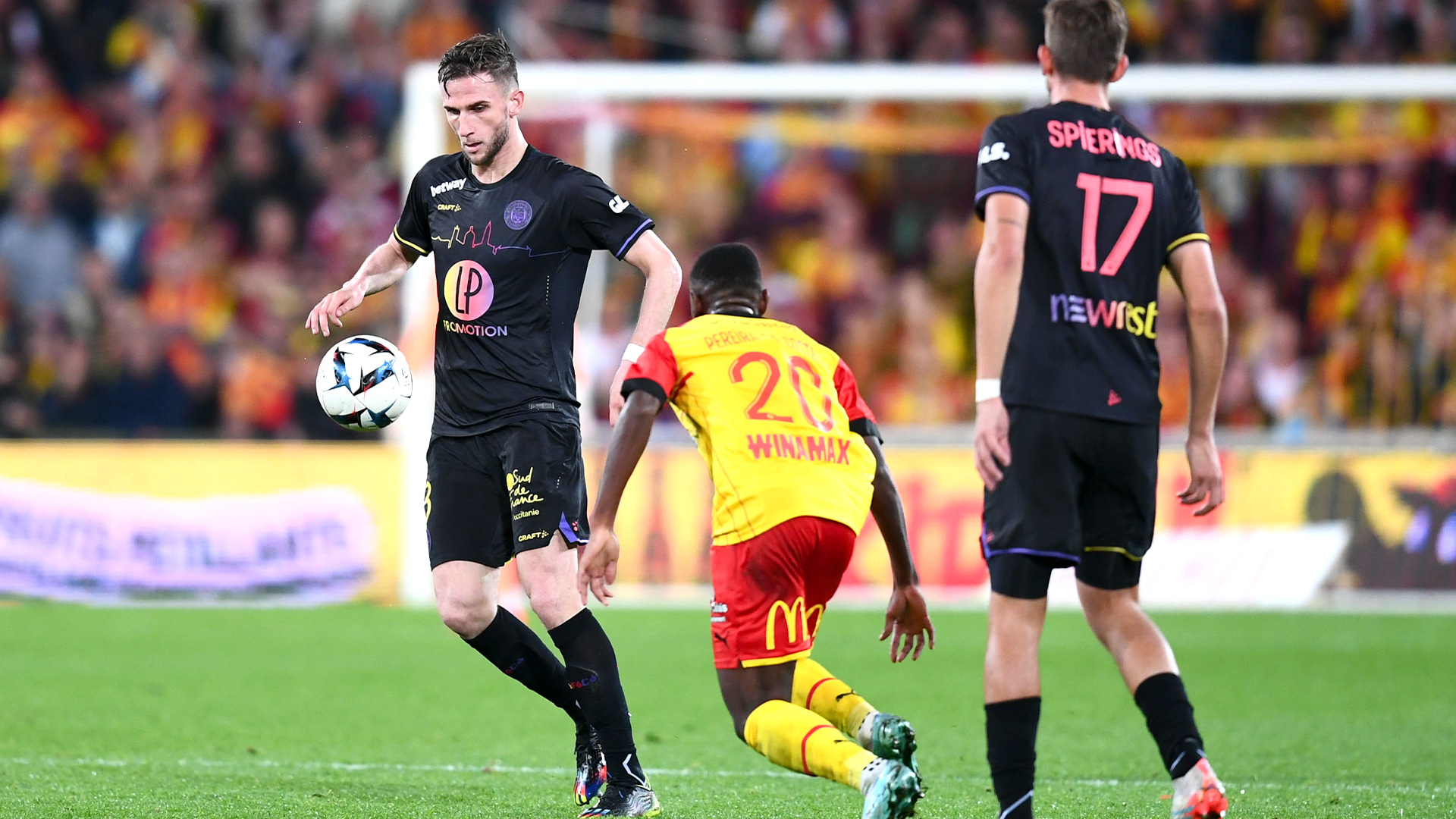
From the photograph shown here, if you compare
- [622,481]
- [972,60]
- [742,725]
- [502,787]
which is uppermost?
[972,60]

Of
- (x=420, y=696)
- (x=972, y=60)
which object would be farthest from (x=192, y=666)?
(x=972, y=60)

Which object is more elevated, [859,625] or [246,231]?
[246,231]

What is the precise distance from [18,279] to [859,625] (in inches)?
340

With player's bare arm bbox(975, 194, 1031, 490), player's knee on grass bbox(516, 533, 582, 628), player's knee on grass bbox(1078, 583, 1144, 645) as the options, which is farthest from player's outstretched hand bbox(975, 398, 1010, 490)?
player's knee on grass bbox(516, 533, 582, 628)

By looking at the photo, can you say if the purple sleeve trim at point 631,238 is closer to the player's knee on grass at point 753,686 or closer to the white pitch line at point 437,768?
the player's knee on grass at point 753,686

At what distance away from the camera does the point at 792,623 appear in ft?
15.8

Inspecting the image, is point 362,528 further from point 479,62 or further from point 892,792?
point 892,792

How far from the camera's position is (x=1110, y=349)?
14.4 feet

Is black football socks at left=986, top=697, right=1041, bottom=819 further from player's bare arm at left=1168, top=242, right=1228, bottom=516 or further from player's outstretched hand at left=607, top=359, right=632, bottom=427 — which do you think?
player's outstretched hand at left=607, top=359, right=632, bottom=427

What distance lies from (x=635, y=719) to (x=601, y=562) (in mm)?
3306

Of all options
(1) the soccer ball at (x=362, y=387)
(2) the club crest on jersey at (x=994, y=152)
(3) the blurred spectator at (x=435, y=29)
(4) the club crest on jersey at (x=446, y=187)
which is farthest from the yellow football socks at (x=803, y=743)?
(3) the blurred spectator at (x=435, y=29)

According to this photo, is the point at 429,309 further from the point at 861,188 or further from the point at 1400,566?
the point at 1400,566

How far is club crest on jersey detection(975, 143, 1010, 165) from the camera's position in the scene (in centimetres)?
437

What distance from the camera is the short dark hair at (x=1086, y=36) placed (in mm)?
4410
